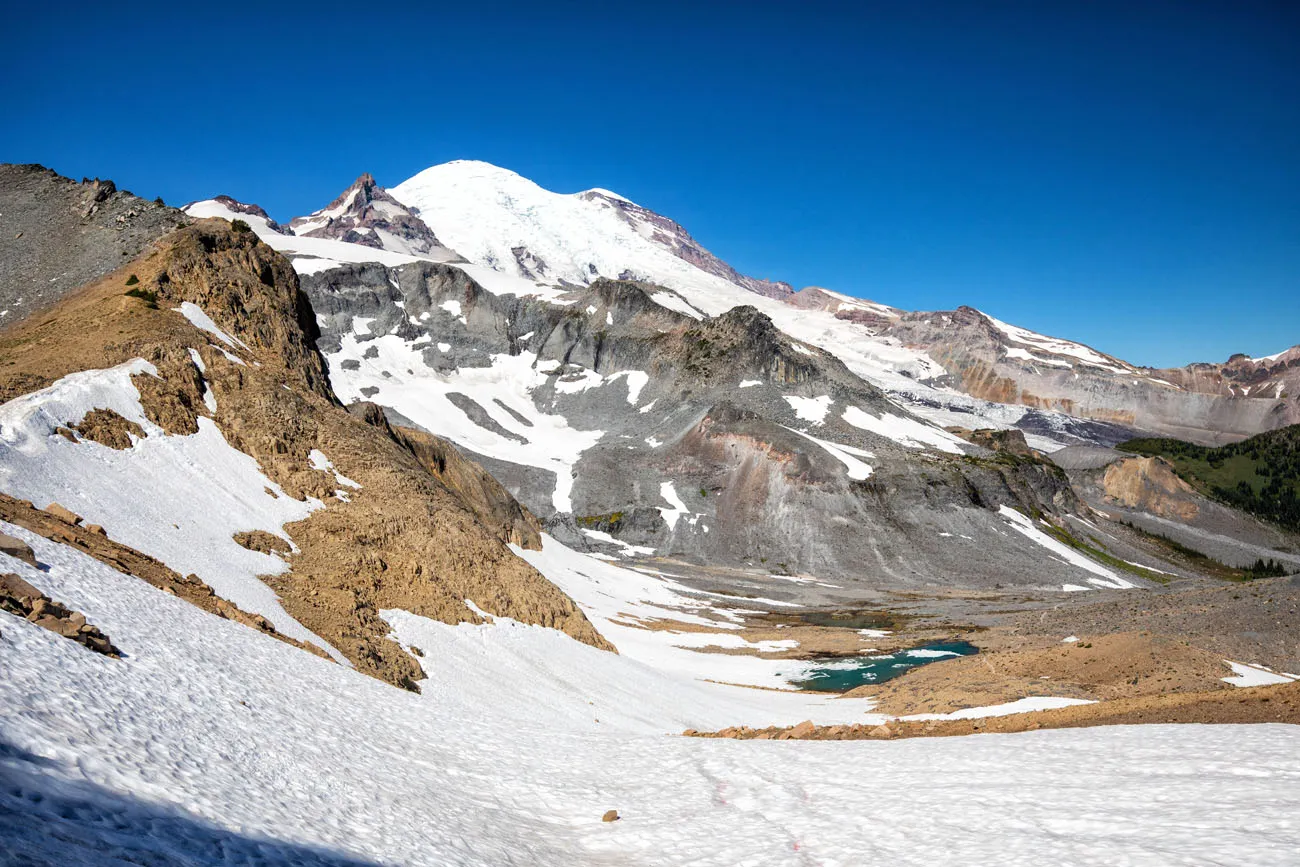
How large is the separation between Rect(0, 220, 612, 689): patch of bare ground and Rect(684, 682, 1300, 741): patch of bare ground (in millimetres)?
12872

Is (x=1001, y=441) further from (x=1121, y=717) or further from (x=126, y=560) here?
(x=126, y=560)

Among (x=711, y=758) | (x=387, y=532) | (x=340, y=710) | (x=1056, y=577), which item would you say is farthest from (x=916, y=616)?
(x=340, y=710)

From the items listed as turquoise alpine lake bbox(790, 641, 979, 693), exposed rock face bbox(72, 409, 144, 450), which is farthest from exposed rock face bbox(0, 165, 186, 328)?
turquoise alpine lake bbox(790, 641, 979, 693)

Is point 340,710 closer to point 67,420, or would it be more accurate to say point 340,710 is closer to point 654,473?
point 67,420

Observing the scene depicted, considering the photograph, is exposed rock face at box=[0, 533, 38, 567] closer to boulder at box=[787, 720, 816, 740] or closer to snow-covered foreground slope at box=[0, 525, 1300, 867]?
snow-covered foreground slope at box=[0, 525, 1300, 867]

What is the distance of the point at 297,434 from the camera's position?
33594 mm

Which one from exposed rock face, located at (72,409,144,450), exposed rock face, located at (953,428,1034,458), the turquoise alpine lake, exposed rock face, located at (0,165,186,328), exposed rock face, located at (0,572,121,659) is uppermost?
exposed rock face, located at (953,428,1034,458)

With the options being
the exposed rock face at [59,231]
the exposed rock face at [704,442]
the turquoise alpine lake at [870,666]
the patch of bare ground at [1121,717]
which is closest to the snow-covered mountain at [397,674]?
the patch of bare ground at [1121,717]

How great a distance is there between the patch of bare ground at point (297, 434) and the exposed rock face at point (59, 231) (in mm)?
3768

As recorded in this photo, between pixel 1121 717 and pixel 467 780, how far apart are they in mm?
18303

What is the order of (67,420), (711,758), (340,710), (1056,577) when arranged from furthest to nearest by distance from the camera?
(1056,577) < (67,420) < (711,758) < (340,710)

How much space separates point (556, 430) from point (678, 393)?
2914cm

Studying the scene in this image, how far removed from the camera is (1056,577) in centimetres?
11931

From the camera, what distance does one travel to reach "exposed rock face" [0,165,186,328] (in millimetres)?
44250
